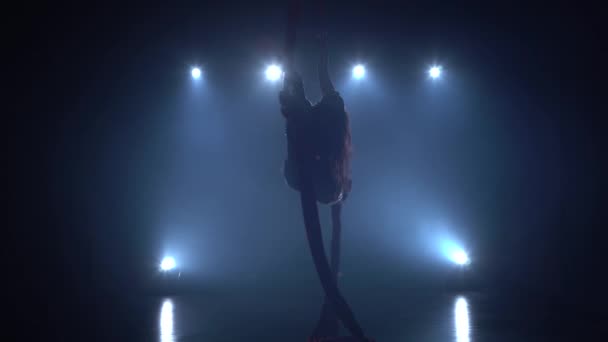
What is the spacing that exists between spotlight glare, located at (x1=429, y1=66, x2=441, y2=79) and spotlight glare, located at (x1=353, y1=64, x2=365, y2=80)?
143 cm

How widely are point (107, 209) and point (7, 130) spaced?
7.69ft

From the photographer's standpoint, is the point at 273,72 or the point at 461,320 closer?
the point at 461,320

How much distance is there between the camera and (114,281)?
895 centimetres

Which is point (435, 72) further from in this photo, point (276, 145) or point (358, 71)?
point (276, 145)

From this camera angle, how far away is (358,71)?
380 inches

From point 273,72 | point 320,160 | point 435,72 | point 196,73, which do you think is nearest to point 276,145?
point 273,72

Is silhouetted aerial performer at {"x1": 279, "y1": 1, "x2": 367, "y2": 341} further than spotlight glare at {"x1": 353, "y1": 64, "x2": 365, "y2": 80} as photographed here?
No

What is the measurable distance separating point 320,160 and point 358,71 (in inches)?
249

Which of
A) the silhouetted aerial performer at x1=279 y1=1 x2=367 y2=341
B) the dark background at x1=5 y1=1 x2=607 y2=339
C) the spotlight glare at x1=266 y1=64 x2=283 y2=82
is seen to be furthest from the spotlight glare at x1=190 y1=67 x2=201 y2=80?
the silhouetted aerial performer at x1=279 y1=1 x2=367 y2=341

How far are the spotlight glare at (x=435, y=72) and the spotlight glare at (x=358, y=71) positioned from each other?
143cm

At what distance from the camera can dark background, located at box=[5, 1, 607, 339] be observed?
835 centimetres

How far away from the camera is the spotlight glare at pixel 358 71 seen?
9591mm

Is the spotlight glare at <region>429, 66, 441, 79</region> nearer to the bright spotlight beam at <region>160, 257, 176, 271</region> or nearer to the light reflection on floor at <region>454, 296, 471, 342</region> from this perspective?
the light reflection on floor at <region>454, 296, 471, 342</region>

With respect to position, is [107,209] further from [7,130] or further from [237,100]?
[237,100]
